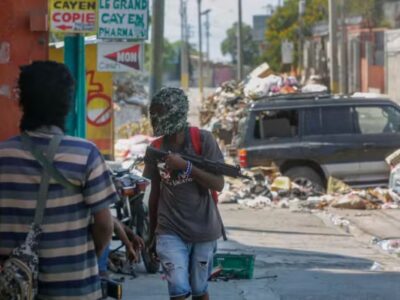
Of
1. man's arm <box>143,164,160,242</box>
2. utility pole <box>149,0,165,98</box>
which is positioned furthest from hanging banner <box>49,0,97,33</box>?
utility pole <box>149,0,165,98</box>

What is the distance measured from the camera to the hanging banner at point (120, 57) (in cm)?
1384

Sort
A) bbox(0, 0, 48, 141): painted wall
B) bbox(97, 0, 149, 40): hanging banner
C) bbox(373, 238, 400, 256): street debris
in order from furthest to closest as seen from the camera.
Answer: bbox(373, 238, 400, 256): street debris < bbox(97, 0, 149, 40): hanging banner < bbox(0, 0, 48, 141): painted wall

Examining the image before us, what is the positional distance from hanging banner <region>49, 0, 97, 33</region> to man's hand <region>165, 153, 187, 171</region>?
4413mm

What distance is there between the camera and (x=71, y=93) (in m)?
4.49

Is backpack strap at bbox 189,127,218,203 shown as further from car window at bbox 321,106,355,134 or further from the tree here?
the tree

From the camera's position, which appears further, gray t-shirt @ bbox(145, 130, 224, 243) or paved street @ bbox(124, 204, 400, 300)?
paved street @ bbox(124, 204, 400, 300)

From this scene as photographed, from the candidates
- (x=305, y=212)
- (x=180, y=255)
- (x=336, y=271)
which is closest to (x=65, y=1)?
(x=336, y=271)

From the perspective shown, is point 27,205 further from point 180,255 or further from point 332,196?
point 332,196

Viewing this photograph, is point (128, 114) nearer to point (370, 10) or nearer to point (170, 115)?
point (370, 10)

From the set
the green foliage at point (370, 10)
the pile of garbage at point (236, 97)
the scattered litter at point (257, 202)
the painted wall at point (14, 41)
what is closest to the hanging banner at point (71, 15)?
the painted wall at point (14, 41)

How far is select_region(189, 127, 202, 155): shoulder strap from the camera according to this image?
21.0 feet

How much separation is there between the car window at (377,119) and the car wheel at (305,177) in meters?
1.18

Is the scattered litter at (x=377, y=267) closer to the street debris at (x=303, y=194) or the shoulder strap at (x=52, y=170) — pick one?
the street debris at (x=303, y=194)

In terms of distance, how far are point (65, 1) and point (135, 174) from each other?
1.88m
